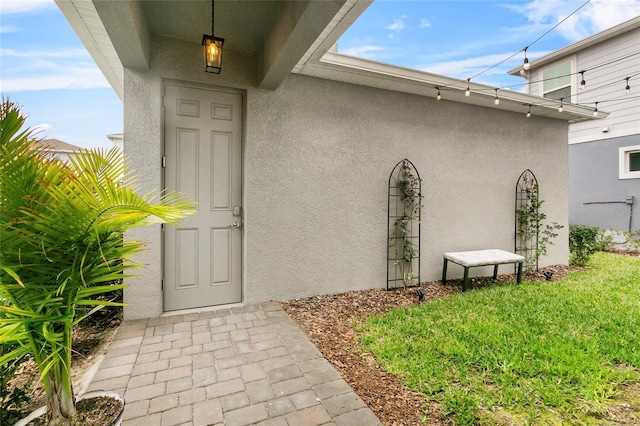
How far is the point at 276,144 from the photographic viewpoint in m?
3.86

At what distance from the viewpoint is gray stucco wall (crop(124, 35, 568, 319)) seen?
3.36 meters

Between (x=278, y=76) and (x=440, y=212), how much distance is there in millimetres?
3326

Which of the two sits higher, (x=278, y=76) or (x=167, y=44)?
(x=167, y=44)

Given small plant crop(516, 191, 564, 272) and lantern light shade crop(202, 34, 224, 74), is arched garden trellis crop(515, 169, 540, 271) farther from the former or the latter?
lantern light shade crop(202, 34, 224, 74)

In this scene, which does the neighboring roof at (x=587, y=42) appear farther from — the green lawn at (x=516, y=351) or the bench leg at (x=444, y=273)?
the bench leg at (x=444, y=273)

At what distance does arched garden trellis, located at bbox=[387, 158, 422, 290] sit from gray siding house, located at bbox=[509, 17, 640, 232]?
5.10 meters

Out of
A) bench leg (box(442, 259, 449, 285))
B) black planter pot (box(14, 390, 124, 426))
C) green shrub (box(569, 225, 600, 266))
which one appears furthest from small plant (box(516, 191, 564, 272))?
black planter pot (box(14, 390, 124, 426))

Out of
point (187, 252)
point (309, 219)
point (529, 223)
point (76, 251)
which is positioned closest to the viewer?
point (76, 251)

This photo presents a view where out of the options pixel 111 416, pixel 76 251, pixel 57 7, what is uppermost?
pixel 57 7

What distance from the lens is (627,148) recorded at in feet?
24.4

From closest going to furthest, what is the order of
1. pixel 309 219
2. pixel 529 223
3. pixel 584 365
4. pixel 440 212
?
pixel 584 365 < pixel 309 219 < pixel 440 212 < pixel 529 223

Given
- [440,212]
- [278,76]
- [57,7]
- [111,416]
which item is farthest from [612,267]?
[57,7]

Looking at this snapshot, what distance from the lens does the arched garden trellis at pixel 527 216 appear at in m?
5.62

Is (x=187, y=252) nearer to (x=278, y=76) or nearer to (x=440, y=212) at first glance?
(x=278, y=76)
